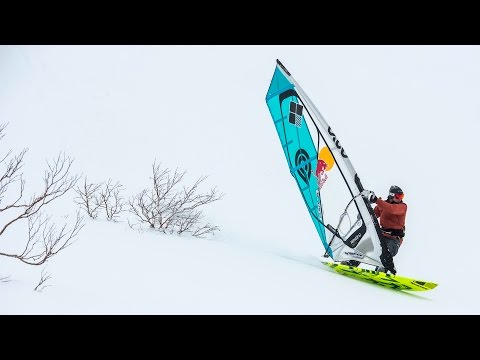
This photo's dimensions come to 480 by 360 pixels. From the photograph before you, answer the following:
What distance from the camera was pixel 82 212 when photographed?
7.59 meters

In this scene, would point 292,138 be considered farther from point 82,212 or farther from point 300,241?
point 82,212

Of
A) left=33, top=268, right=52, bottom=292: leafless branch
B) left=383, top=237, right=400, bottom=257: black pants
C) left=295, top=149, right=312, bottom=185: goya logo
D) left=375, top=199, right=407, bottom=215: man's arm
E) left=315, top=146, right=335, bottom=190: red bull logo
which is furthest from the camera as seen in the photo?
left=295, top=149, right=312, bottom=185: goya logo

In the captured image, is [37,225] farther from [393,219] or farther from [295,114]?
[393,219]

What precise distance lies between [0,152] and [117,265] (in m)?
11.6

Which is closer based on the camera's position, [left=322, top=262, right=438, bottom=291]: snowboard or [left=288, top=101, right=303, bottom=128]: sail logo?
[left=322, top=262, right=438, bottom=291]: snowboard

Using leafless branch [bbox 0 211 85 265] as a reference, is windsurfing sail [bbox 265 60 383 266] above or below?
above

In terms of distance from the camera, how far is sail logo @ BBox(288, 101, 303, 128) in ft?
20.7

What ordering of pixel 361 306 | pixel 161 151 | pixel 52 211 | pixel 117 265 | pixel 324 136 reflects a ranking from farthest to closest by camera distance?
pixel 161 151 → pixel 52 211 → pixel 324 136 → pixel 117 265 → pixel 361 306

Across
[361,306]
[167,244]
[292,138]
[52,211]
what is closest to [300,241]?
[292,138]

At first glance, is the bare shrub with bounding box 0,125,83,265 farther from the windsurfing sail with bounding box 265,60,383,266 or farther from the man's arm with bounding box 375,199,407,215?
the man's arm with bounding box 375,199,407,215

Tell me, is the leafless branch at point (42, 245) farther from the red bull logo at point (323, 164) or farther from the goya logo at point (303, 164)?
the red bull logo at point (323, 164)

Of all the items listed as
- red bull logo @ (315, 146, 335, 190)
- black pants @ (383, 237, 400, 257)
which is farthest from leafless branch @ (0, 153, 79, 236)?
black pants @ (383, 237, 400, 257)

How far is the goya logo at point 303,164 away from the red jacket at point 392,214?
4.09ft

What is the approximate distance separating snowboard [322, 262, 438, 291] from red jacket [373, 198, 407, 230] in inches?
28.1
